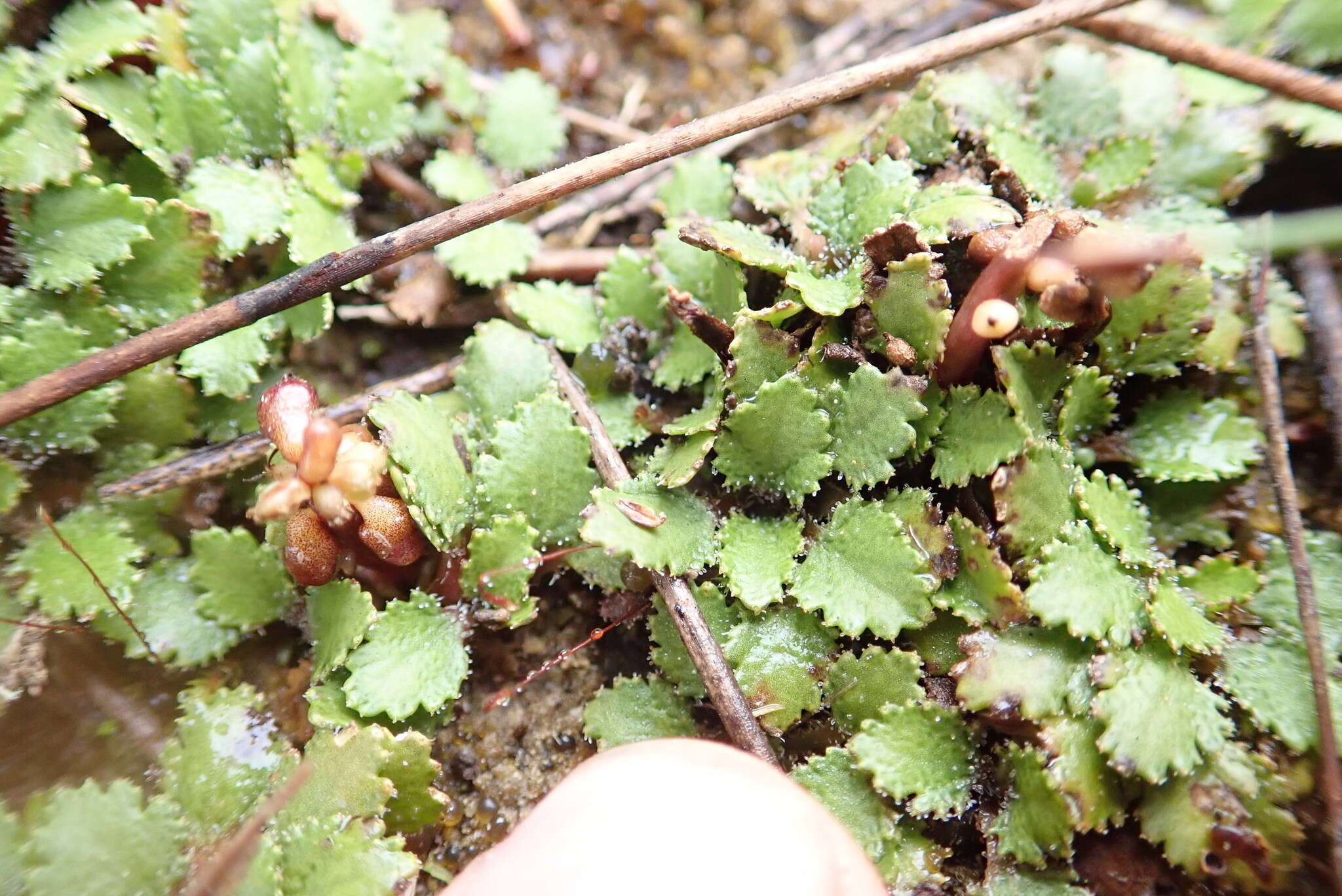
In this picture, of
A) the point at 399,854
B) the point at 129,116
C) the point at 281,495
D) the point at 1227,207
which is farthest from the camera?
the point at 1227,207

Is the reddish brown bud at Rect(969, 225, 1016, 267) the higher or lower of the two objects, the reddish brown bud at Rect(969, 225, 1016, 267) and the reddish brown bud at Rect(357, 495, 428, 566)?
the higher

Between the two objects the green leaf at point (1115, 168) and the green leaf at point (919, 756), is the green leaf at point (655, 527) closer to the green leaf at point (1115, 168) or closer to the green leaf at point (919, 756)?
the green leaf at point (919, 756)

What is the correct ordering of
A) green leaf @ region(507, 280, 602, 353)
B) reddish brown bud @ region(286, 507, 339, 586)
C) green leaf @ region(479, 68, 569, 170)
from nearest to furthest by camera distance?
reddish brown bud @ region(286, 507, 339, 586)
green leaf @ region(507, 280, 602, 353)
green leaf @ region(479, 68, 569, 170)

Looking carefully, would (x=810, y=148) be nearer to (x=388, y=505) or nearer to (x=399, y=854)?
(x=388, y=505)

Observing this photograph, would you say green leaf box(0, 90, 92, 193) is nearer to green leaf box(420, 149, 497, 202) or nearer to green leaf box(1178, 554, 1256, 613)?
green leaf box(420, 149, 497, 202)

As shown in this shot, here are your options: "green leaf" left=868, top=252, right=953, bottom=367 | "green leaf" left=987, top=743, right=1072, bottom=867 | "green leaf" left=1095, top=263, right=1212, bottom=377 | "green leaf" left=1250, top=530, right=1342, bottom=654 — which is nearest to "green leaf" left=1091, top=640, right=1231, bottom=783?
"green leaf" left=987, top=743, right=1072, bottom=867

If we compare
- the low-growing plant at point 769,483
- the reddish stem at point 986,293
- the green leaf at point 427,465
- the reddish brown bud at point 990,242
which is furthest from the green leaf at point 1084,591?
the green leaf at point 427,465

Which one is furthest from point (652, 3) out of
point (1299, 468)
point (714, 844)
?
point (714, 844)

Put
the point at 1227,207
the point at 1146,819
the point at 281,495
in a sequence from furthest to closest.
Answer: the point at 1227,207
the point at 1146,819
the point at 281,495
